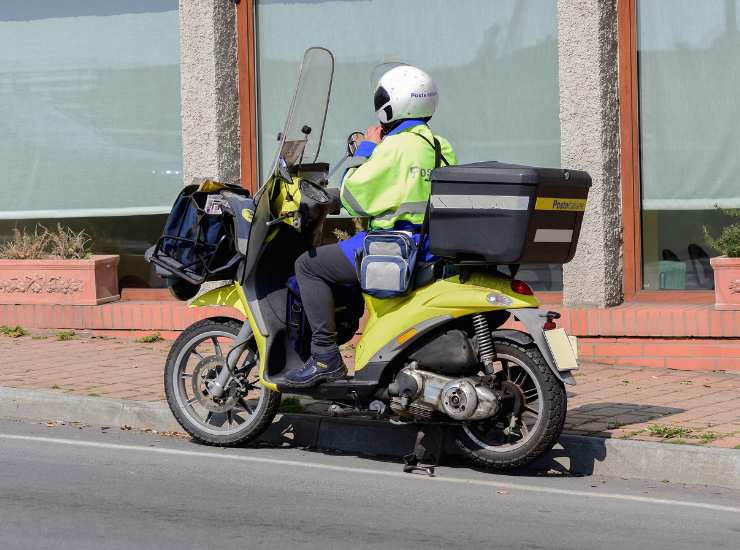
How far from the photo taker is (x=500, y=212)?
685 cm

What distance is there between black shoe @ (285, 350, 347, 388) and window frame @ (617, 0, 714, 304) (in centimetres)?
405

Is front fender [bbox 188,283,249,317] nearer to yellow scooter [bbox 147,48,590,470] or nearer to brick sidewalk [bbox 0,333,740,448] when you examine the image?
yellow scooter [bbox 147,48,590,470]

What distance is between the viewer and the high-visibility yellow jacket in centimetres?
714

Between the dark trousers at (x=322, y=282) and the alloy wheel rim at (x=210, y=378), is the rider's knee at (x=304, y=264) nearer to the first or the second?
the dark trousers at (x=322, y=282)

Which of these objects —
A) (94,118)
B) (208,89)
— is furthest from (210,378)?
(94,118)

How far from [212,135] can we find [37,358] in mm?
2530

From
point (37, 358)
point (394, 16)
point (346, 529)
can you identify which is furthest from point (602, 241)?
point (346, 529)

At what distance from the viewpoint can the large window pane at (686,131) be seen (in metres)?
10.6

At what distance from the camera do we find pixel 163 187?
12648 mm

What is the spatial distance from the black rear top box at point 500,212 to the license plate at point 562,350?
386mm

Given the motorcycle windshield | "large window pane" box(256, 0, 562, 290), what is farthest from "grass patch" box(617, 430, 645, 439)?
"large window pane" box(256, 0, 562, 290)

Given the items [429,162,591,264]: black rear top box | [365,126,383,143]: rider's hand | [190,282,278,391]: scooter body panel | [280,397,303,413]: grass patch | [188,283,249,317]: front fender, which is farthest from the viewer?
[280,397,303,413]: grass patch

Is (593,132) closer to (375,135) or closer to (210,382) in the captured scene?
(375,135)

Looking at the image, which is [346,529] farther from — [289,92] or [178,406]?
[289,92]
